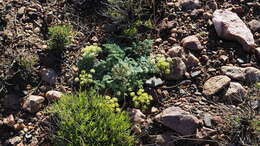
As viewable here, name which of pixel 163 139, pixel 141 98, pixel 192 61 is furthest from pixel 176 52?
pixel 163 139

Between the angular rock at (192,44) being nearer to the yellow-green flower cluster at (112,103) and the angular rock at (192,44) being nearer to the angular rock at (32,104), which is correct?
the yellow-green flower cluster at (112,103)

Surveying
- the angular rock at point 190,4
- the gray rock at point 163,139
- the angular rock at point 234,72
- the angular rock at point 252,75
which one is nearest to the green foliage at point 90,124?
the gray rock at point 163,139

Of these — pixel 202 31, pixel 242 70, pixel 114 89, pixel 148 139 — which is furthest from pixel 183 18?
pixel 148 139

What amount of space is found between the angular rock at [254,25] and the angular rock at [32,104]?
253 cm

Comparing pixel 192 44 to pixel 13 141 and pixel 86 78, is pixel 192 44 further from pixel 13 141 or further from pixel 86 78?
pixel 13 141

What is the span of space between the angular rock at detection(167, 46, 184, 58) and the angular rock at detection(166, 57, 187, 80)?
12cm

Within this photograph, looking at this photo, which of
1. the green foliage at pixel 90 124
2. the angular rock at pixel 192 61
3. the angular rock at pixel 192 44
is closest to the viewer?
the green foliage at pixel 90 124

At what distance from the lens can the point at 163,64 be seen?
3553mm

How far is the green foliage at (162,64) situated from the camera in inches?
140

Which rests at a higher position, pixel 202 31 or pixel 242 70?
pixel 202 31

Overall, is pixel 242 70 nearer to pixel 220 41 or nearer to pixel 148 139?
pixel 220 41

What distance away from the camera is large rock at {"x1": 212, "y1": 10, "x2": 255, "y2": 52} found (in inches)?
151

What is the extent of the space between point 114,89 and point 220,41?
4.53 ft

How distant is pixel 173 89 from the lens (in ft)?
12.0
